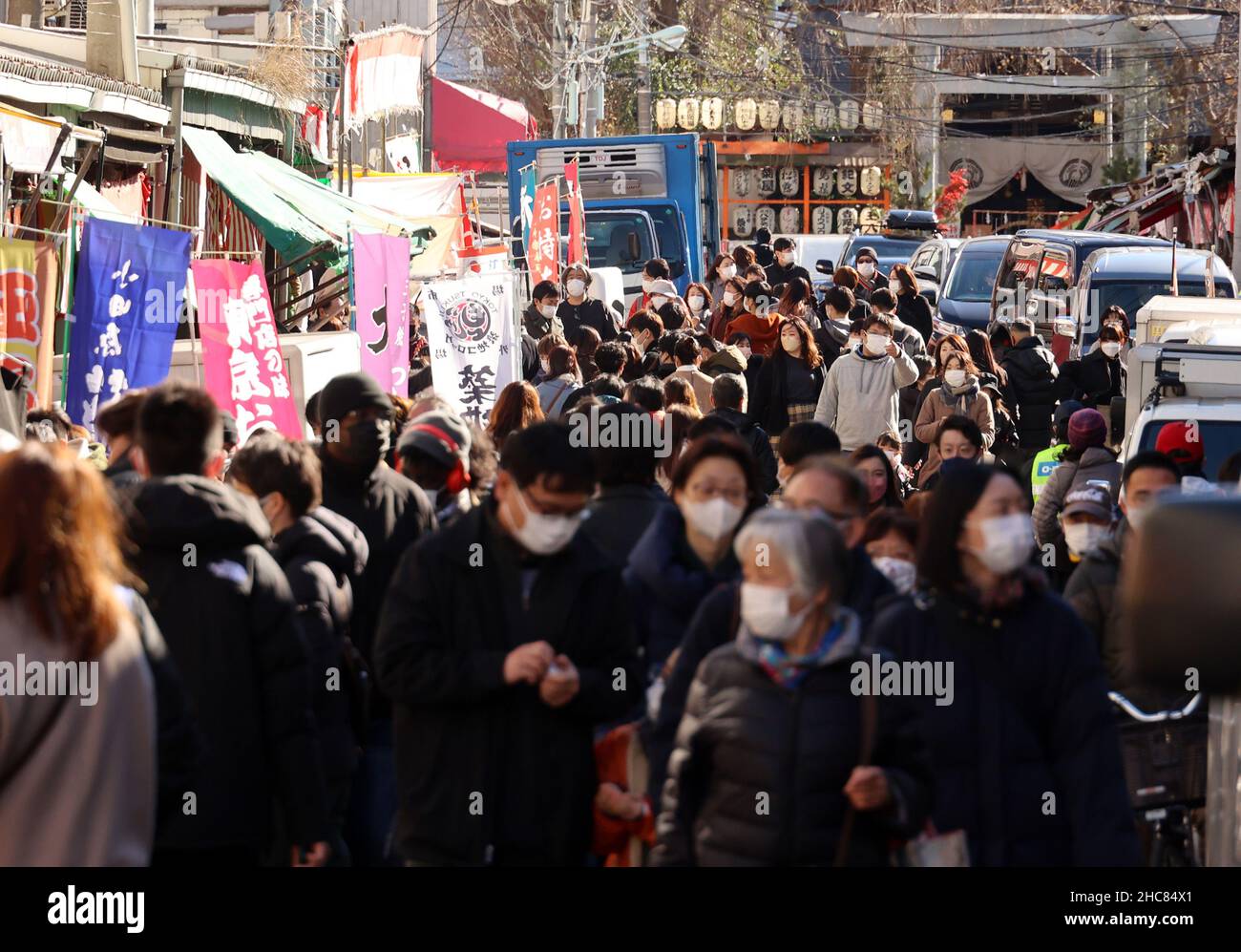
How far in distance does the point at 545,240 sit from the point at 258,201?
3.59 meters

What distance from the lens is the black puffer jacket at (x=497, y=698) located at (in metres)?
4.82

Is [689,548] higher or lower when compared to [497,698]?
higher

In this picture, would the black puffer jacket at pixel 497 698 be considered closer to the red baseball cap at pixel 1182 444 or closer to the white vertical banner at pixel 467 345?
the red baseball cap at pixel 1182 444

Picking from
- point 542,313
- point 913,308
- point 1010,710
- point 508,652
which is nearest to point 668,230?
point 913,308

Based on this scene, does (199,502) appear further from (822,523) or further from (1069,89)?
(1069,89)

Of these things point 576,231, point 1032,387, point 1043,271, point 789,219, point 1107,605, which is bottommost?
point 1107,605

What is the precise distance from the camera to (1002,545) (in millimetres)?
4488

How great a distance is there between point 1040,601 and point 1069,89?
48.4m

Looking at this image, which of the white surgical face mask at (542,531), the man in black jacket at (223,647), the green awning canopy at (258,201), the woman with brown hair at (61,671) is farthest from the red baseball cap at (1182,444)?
the green awning canopy at (258,201)

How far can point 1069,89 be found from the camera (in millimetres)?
50375

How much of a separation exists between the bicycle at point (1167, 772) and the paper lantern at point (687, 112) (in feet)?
143

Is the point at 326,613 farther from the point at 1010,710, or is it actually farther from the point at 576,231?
the point at 576,231

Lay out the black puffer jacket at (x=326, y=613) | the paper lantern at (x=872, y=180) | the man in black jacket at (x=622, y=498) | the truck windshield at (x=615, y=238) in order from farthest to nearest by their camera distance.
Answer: the paper lantern at (x=872, y=180), the truck windshield at (x=615, y=238), the man in black jacket at (x=622, y=498), the black puffer jacket at (x=326, y=613)
